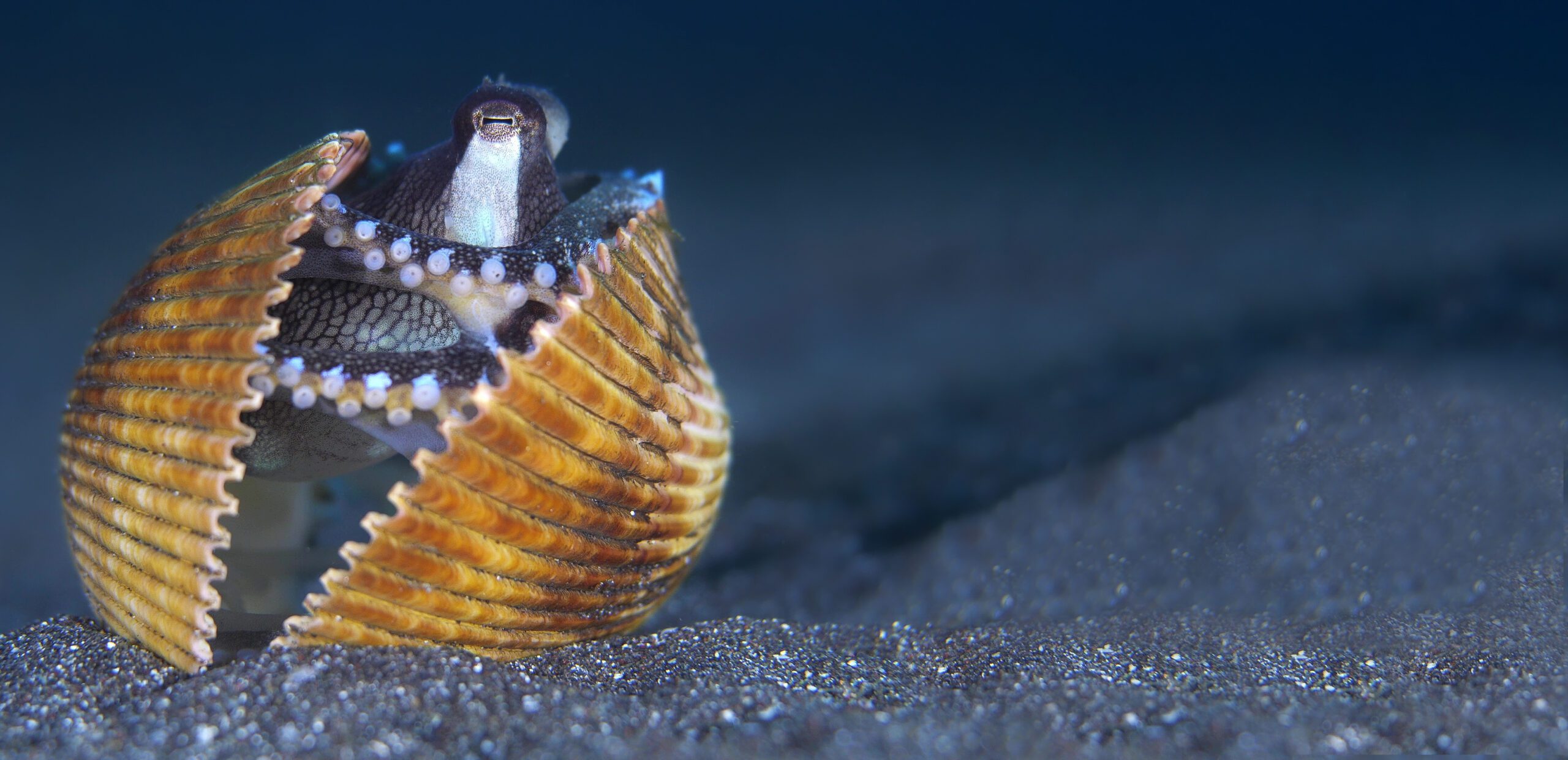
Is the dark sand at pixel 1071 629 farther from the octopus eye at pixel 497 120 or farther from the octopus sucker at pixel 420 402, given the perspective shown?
the octopus eye at pixel 497 120

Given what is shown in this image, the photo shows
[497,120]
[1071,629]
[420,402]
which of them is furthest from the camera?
[1071,629]

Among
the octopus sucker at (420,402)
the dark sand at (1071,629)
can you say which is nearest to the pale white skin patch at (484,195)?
the octopus sucker at (420,402)

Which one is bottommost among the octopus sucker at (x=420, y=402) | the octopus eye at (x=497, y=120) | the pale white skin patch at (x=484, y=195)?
the octopus sucker at (x=420, y=402)

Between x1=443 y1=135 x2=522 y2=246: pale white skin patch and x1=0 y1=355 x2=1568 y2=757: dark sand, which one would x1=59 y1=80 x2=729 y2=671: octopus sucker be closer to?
x1=443 y1=135 x2=522 y2=246: pale white skin patch

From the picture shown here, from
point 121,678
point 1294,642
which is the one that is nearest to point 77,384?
point 121,678

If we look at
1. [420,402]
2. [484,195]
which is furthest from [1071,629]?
[484,195]

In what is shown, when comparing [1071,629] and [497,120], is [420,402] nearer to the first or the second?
[497,120]

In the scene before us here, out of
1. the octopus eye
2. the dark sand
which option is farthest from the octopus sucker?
the dark sand
